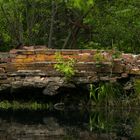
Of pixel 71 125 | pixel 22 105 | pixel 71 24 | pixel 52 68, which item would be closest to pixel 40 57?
pixel 52 68

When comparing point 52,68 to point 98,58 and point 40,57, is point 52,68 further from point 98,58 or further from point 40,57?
point 98,58

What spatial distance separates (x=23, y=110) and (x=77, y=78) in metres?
2.26

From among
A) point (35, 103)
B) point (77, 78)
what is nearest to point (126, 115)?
point (77, 78)

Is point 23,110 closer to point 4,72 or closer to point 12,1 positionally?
point 4,72

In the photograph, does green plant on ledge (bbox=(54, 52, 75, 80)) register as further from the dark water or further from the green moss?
the dark water

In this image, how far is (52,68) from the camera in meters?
17.1

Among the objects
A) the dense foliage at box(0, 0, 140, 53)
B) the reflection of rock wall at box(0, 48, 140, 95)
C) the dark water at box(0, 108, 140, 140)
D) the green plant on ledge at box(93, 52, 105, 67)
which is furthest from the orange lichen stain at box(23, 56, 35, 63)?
the dense foliage at box(0, 0, 140, 53)

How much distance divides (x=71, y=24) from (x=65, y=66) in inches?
250

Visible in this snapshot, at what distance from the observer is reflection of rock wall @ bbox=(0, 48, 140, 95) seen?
16969mm

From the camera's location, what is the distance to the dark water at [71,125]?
10647 millimetres

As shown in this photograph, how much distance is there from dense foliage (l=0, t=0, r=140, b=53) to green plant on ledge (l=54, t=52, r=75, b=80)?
346 cm

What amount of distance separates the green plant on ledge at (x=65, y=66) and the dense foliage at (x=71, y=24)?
11.4ft

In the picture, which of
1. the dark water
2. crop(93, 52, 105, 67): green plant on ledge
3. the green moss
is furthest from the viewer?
crop(93, 52, 105, 67): green plant on ledge

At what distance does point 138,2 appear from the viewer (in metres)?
20.6
